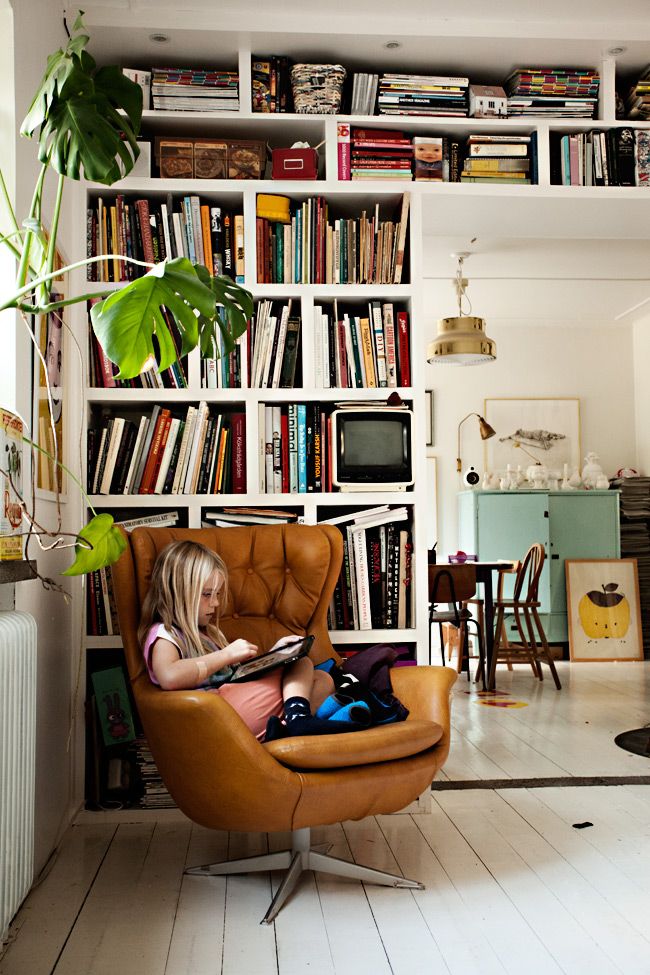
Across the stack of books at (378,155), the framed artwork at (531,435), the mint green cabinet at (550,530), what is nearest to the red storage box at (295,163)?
the stack of books at (378,155)

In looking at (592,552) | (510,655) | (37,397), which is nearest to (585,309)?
(592,552)

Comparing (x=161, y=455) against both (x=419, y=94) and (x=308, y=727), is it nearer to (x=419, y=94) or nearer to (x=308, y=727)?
(x=308, y=727)

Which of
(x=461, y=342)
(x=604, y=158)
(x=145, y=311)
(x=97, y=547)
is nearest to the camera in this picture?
(x=145, y=311)

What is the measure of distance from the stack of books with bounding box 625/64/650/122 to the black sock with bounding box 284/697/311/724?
2.74 metres

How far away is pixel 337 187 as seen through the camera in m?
3.55

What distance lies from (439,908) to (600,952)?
43cm

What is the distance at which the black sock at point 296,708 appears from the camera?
2.49 metres

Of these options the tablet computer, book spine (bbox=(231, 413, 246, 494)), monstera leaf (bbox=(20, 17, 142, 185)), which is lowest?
the tablet computer

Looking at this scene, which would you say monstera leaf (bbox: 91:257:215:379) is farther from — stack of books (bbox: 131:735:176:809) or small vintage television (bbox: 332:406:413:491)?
stack of books (bbox: 131:735:176:809)

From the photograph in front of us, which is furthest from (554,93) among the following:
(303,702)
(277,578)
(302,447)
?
(303,702)

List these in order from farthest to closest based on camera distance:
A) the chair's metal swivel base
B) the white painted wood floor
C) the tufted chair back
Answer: the tufted chair back, the chair's metal swivel base, the white painted wood floor

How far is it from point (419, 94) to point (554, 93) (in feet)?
1.79

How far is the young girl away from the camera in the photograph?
2572 millimetres

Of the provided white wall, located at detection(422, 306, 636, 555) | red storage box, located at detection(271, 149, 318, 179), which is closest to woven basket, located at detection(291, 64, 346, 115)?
red storage box, located at detection(271, 149, 318, 179)
